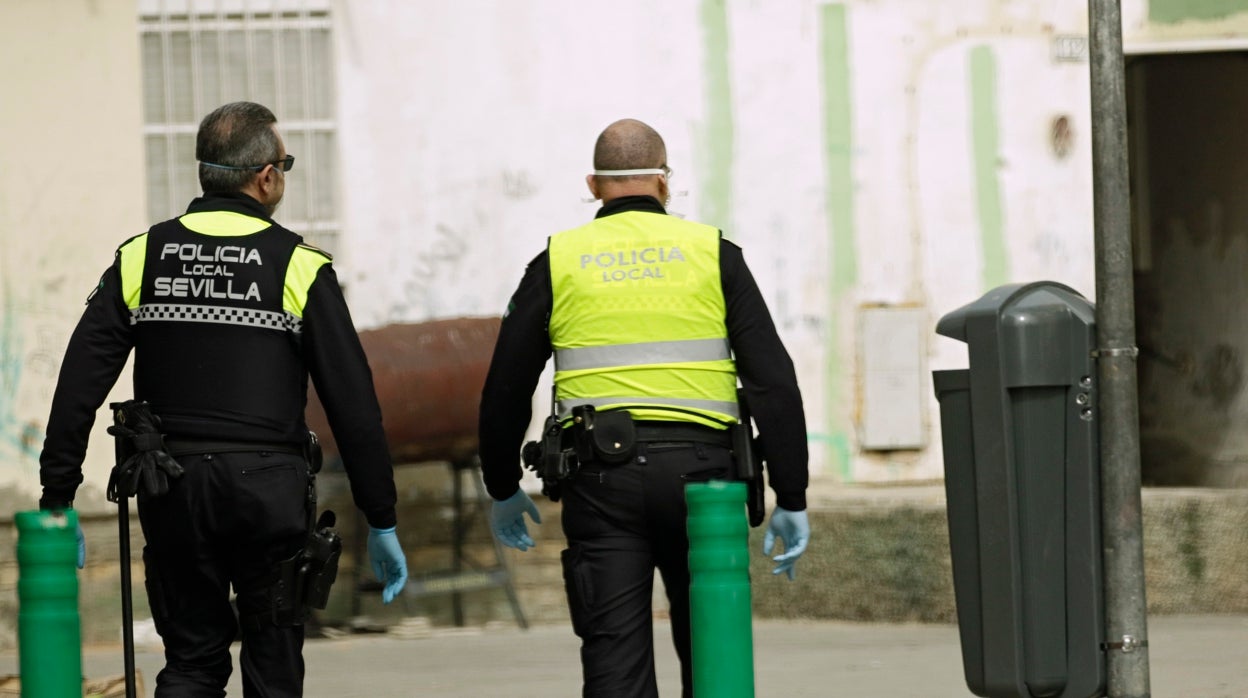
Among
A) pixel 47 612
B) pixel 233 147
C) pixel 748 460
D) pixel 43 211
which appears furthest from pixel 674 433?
pixel 43 211

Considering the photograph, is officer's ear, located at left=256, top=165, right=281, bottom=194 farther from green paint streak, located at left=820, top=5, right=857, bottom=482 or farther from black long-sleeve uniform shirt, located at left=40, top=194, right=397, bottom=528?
green paint streak, located at left=820, top=5, right=857, bottom=482

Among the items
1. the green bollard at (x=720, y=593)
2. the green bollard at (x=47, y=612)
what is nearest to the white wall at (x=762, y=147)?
the green bollard at (x=720, y=593)

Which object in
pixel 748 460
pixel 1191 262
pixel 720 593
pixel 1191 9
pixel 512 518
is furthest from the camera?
pixel 1191 262

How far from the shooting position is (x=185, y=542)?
492 cm

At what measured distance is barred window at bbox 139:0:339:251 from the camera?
940 cm

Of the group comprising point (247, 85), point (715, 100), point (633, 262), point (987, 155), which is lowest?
point (633, 262)

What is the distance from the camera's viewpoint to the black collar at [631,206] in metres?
5.30

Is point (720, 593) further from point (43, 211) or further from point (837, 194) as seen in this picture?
point (43, 211)

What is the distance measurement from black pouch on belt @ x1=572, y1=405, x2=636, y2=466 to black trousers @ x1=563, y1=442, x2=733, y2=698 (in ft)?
0.12

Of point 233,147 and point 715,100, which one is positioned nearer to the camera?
point 233,147

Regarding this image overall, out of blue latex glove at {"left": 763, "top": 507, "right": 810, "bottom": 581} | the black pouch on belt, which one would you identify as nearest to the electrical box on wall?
blue latex glove at {"left": 763, "top": 507, "right": 810, "bottom": 581}

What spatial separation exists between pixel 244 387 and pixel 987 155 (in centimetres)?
549

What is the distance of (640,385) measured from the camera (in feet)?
16.8

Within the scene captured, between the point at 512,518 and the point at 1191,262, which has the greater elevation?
the point at 1191,262
